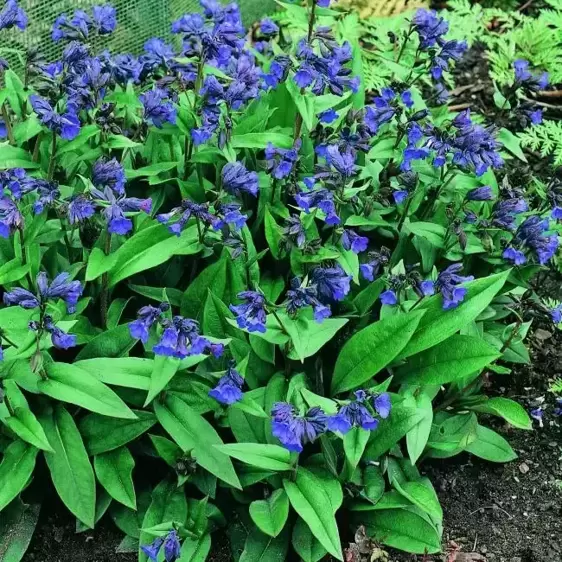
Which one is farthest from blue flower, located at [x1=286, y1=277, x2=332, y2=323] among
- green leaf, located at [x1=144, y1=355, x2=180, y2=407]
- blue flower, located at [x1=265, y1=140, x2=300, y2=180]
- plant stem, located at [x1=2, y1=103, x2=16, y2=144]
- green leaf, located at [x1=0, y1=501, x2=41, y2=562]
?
plant stem, located at [x1=2, y1=103, x2=16, y2=144]

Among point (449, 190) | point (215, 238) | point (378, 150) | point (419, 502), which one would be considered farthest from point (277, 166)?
point (419, 502)

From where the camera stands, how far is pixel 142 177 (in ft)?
13.9

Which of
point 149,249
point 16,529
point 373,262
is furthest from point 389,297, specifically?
point 16,529

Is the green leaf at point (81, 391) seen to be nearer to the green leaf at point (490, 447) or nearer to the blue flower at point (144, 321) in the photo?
the blue flower at point (144, 321)

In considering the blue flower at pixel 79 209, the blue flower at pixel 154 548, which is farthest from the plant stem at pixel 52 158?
the blue flower at pixel 154 548

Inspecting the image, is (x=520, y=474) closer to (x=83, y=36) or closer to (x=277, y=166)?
(x=277, y=166)

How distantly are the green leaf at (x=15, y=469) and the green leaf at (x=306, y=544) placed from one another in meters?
1.13

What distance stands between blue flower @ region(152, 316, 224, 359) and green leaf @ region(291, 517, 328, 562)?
983mm

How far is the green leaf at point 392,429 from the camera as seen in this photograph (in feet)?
11.3

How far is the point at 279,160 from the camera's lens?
3811mm

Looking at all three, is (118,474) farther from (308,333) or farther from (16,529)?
(308,333)

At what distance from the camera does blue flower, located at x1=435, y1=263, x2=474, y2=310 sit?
3.51 meters

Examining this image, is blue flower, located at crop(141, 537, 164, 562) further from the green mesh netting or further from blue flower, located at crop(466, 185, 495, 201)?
the green mesh netting

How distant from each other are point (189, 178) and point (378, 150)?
1.00 metres
